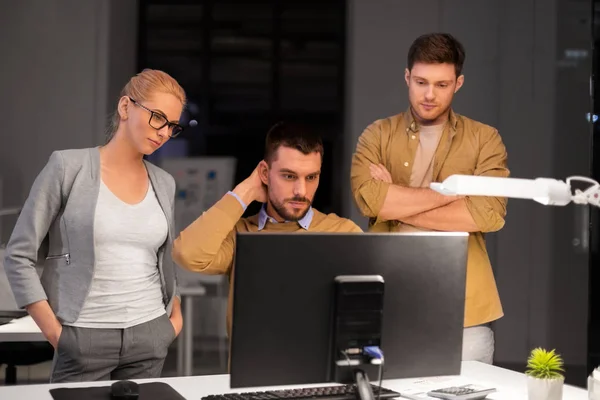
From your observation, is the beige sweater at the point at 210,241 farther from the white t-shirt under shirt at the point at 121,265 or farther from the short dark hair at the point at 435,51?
the short dark hair at the point at 435,51

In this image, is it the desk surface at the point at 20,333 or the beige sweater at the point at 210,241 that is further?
the desk surface at the point at 20,333

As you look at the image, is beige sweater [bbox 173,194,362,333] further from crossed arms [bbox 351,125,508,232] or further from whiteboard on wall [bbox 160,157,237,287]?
whiteboard on wall [bbox 160,157,237,287]

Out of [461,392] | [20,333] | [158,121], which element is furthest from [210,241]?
[20,333]

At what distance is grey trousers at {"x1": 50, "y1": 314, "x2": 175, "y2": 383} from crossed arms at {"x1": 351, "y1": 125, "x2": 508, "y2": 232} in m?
0.91

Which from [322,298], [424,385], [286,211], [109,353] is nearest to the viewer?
[322,298]

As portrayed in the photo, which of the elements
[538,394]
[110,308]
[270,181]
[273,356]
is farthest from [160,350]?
[538,394]

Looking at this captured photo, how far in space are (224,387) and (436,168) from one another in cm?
125

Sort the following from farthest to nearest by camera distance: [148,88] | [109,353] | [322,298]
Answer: [148,88] → [109,353] → [322,298]

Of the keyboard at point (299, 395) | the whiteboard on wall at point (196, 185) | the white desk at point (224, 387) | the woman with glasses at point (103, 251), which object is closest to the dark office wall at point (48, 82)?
the whiteboard on wall at point (196, 185)

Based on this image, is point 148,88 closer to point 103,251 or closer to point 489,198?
point 103,251

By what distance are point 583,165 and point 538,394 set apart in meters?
4.72

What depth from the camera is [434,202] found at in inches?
118

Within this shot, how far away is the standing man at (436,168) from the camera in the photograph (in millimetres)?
2949

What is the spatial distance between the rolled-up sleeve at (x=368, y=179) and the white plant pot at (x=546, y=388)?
41.7 inches
